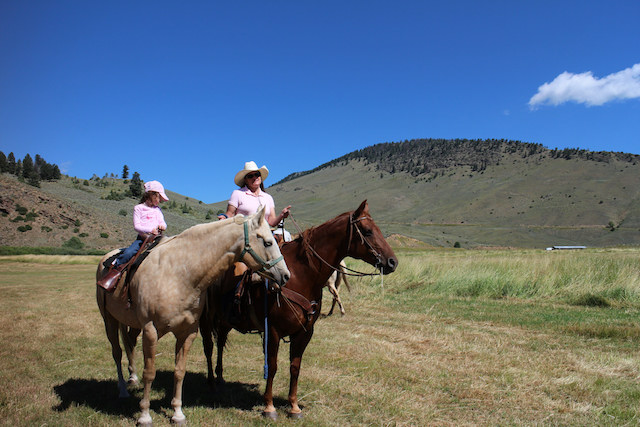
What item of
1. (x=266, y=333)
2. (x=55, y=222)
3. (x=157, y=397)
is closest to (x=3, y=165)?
(x=55, y=222)

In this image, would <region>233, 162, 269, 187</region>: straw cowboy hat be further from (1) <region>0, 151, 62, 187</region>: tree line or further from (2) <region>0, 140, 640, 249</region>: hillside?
(1) <region>0, 151, 62, 187</region>: tree line

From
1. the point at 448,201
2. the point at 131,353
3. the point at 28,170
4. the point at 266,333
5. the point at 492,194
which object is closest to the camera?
the point at 266,333

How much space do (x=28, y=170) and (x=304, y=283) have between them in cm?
6161

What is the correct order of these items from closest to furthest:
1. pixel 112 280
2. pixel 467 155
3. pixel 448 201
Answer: pixel 112 280, pixel 448 201, pixel 467 155

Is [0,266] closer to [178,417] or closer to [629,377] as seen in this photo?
[178,417]

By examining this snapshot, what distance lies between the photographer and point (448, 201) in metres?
130

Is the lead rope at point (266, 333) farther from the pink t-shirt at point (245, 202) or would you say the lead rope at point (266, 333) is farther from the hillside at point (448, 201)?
the hillside at point (448, 201)

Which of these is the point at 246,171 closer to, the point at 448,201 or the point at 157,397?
the point at 157,397

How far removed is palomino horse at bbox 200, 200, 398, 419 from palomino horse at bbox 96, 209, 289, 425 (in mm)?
623

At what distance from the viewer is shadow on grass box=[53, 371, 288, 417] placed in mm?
5121

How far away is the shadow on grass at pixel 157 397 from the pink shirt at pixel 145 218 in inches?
89.2

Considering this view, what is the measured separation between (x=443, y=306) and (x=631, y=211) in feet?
336

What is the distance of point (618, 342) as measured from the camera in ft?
26.1

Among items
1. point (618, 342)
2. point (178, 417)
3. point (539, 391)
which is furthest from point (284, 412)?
point (618, 342)
